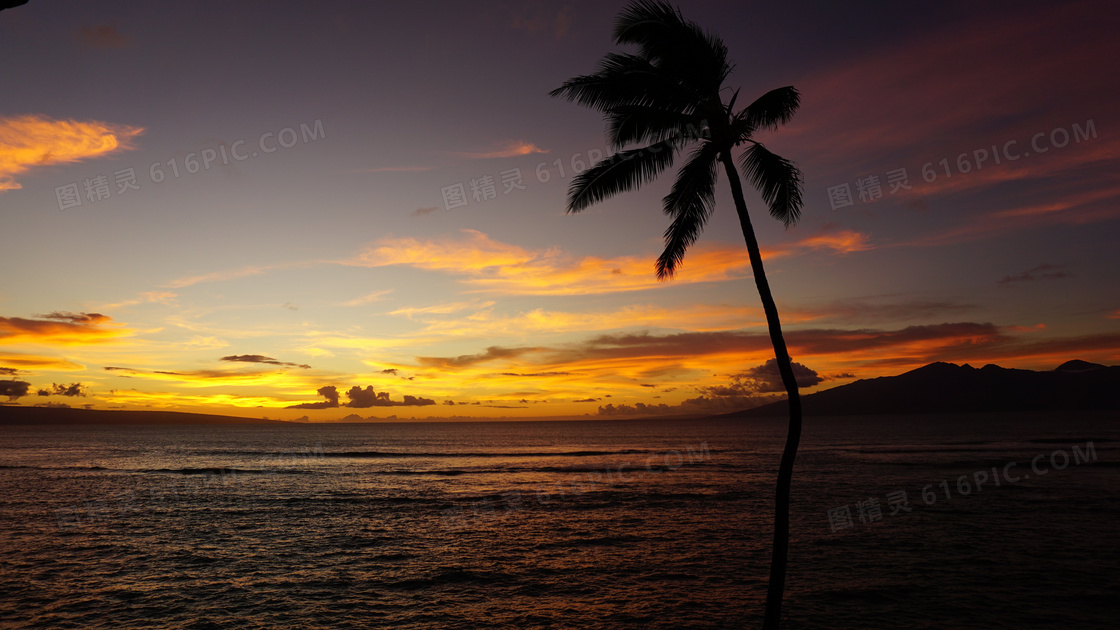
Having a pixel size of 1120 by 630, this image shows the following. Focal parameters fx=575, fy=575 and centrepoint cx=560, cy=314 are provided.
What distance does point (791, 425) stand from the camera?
1094 centimetres

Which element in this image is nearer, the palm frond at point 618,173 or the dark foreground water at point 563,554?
the palm frond at point 618,173

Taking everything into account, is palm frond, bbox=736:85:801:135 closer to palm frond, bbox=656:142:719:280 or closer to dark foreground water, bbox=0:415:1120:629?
palm frond, bbox=656:142:719:280

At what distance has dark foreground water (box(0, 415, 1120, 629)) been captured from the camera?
1844 centimetres

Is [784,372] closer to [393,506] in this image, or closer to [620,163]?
[620,163]

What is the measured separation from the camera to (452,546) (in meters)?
28.3

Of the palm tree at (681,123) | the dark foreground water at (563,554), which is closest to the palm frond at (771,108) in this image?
the palm tree at (681,123)

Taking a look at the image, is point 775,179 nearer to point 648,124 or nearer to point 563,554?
point 648,124

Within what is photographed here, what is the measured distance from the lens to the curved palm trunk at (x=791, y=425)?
10250 mm

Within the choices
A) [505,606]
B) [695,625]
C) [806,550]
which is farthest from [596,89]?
[806,550]

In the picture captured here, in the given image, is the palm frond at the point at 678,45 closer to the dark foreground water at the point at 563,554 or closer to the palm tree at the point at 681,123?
the palm tree at the point at 681,123

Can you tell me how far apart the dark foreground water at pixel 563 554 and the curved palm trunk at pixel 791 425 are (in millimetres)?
8078

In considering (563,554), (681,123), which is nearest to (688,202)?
(681,123)

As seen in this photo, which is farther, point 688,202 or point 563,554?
Answer: point 563,554

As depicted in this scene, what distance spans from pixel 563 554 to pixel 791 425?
1833 centimetres
